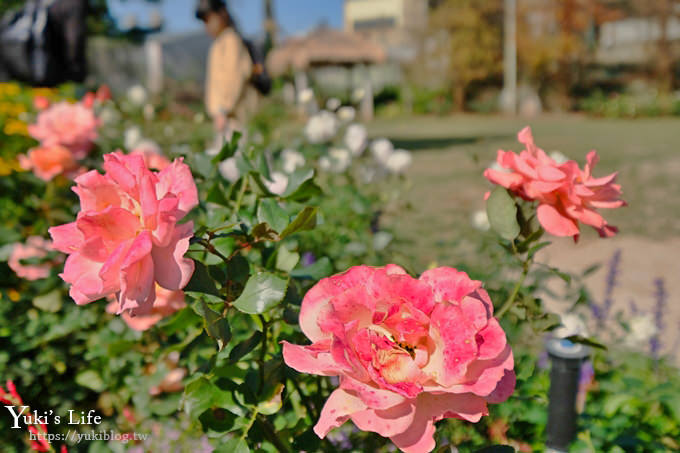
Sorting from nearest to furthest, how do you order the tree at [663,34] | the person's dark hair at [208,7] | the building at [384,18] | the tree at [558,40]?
the person's dark hair at [208,7] < the tree at [663,34] < the tree at [558,40] < the building at [384,18]

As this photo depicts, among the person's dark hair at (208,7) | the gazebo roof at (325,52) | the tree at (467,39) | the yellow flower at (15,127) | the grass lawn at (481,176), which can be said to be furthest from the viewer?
the gazebo roof at (325,52)

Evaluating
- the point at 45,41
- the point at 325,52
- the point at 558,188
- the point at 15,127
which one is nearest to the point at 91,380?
the point at 558,188

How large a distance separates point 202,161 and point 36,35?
421 centimetres

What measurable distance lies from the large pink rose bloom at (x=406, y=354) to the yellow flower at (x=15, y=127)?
2208mm

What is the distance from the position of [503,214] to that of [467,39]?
77.5 ft

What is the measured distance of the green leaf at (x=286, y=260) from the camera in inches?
30.9

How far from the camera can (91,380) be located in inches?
60.1

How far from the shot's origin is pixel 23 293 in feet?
5.49

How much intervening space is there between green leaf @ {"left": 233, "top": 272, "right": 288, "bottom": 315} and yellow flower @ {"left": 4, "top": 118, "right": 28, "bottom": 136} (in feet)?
6.80

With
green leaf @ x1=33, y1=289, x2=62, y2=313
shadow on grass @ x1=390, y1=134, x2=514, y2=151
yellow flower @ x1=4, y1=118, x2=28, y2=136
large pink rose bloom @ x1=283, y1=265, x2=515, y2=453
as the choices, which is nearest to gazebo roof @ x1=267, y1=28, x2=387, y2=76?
shadow on grass @ x1=390, y1=134, x2=514, y2=151

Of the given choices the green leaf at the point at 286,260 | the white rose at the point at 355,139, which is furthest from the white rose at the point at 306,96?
the green leaf at the point at 286,260

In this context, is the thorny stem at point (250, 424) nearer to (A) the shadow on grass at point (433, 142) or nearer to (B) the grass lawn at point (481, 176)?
(B) the grass lawn at point (481, 176)

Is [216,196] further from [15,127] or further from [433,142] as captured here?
[433,142]

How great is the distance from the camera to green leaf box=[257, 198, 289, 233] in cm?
70
